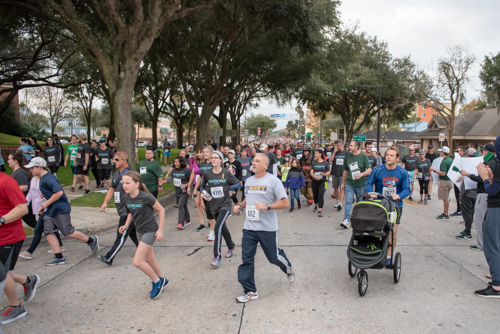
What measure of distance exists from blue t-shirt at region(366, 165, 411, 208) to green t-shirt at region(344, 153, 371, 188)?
208 cm

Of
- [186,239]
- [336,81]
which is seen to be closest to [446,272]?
[186,239]

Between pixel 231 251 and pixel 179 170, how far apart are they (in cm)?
300

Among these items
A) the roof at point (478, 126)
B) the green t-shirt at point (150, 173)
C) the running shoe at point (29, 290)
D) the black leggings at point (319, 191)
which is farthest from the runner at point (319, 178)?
the roof at point (478, 126)

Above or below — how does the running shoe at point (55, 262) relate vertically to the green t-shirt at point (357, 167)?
below

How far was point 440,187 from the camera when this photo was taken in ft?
30.7

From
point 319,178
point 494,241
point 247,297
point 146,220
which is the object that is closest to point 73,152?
point 319,178

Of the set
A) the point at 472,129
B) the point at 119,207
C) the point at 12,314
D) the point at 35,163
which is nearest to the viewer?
the point at 12,314

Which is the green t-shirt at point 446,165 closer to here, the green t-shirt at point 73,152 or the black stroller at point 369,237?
the black stroller at point 369,237

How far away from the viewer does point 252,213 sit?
4309mm

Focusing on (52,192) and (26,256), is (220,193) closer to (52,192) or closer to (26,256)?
(52,192)

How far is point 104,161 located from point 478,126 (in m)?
40.3

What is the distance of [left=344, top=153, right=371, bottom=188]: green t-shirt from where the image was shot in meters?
7.86

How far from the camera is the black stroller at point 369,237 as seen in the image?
4316 mm

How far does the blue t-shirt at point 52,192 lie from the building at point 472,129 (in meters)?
37.5
